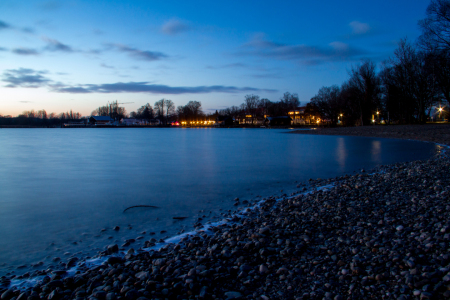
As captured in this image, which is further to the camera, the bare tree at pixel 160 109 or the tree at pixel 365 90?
the bare tree at pixel 160 109

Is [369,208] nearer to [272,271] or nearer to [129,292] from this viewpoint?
[272,271]

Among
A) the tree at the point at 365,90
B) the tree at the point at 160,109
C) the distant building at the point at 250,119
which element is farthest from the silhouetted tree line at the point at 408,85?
the tree at the point at 160,109

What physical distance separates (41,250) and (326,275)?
16.2ft

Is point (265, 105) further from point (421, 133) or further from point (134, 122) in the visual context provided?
point (421, 133)

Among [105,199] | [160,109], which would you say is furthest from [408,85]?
[160,109]

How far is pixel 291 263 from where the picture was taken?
4188 mm

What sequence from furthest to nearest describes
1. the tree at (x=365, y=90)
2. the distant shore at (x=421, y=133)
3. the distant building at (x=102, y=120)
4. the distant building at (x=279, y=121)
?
the distant building at (x=102, y=120) < the distant building at (x=279, y=121) < the tree at (x=365, y=90) < the distant shore at (x=421, y=133)

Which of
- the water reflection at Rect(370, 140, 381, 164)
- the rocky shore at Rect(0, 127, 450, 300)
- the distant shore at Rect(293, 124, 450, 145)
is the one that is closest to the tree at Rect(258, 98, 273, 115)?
the distant shore at Rect(293, 124, 450, 145)

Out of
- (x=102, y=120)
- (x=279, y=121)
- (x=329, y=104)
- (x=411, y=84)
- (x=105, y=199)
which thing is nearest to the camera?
(x=105, y=199)

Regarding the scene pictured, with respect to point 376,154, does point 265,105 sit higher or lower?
higher

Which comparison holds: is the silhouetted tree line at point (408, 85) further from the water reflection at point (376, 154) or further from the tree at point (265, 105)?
the tree at point (265, 105)

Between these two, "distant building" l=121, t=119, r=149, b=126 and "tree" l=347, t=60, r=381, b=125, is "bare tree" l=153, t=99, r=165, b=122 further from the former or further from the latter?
"tree" l=347, t=60, r=381, b=125

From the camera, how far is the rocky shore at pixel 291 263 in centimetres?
348

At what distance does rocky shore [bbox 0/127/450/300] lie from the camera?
3.48m
